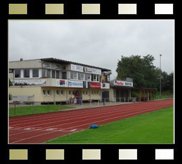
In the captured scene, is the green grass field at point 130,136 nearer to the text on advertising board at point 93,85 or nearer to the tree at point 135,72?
the text on advertising board at point 93,85

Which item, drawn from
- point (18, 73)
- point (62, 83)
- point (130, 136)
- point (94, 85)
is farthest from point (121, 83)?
point (130, 136)

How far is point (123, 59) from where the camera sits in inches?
2837

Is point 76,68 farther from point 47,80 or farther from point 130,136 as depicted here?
point 130,136

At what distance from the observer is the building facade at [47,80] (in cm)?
3409

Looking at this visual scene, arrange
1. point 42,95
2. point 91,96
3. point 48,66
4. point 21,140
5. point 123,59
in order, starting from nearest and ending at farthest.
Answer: point 21,140, point 42,95, point 48,66, point 91,96, point 123,59

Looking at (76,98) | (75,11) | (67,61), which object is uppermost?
(67,61)

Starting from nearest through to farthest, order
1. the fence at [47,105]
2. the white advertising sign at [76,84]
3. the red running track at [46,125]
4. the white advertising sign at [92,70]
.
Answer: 1. the red running track at [46,125]
2. the fence at [47,105]
3. the white advertising sign at [76,84]
4. the white advertising sign at [92,70]

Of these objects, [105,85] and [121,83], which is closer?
[105,85]

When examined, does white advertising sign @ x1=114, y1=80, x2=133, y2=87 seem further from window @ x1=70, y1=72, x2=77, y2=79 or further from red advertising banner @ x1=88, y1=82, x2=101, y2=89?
window @ x1=70, y1=72, x2=77, y2=79

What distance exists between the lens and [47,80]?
112ft

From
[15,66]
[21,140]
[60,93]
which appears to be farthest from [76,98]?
[21,140]

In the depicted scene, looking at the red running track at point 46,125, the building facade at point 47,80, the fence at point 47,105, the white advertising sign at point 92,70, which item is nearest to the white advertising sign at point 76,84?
the building facade at point 47,80
